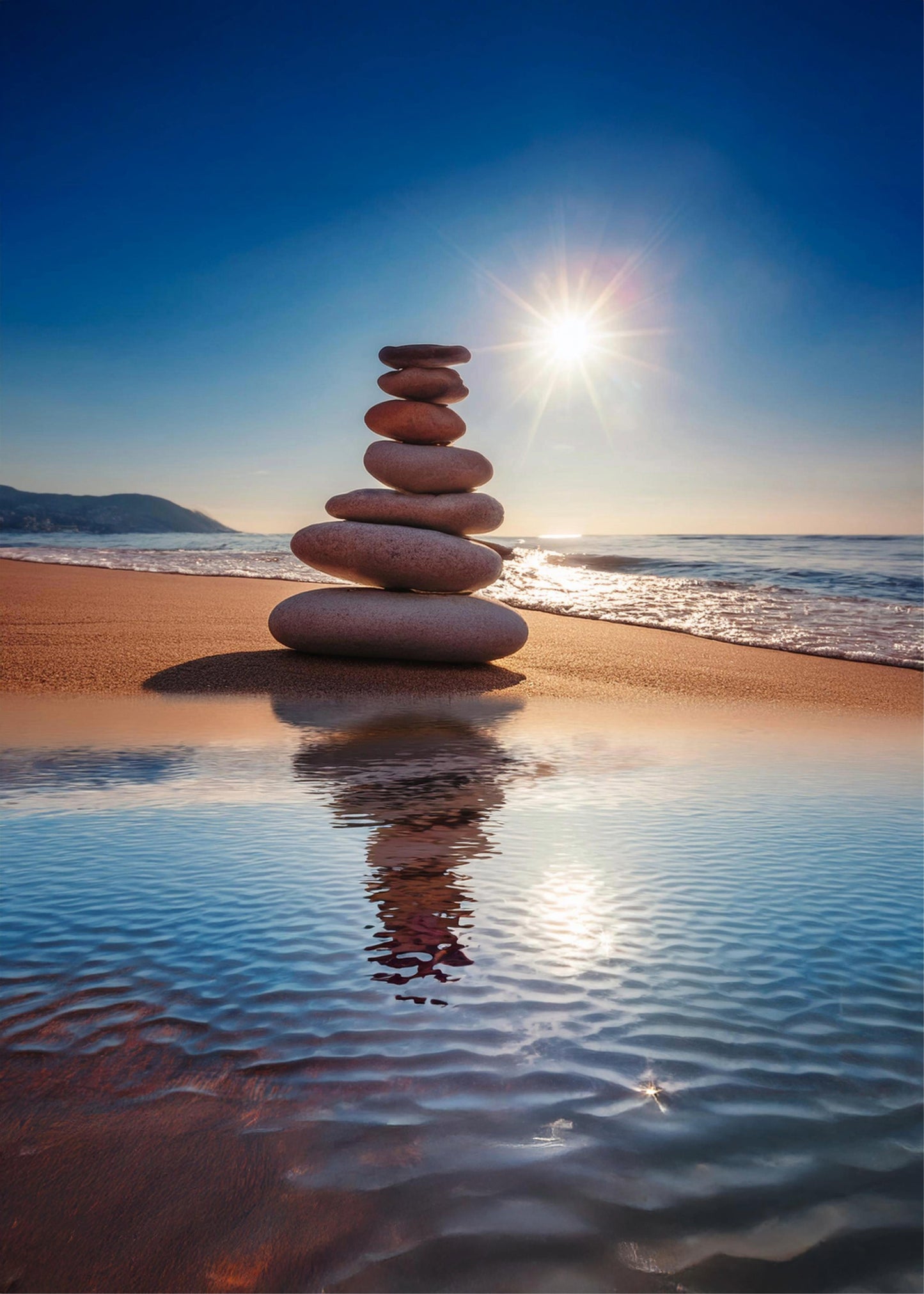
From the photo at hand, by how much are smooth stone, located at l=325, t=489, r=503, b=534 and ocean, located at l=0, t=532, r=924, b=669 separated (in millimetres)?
3854

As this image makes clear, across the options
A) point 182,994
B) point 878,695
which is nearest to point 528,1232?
point 182,994

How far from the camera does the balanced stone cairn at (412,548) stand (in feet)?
26.1

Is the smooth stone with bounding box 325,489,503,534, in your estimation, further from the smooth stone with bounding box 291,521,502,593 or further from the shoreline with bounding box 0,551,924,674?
the shoreline with bounding box 0,551,924,674

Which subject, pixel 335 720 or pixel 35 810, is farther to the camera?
pixel 335 720

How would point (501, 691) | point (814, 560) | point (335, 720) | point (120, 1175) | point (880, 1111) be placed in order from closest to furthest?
point (120, 1175) → point (880, 1111) → point (335, 720) → point (501, 691) → point (814, 560)

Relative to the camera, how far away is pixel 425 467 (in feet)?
28.0

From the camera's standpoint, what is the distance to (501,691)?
692 centimetres

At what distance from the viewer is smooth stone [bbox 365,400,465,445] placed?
8.61 metres

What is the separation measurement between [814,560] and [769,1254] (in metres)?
27.6

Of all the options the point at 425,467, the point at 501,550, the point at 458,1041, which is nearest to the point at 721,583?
the point at 501,550

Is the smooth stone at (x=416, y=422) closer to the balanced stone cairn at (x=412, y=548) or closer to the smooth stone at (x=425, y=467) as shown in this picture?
the balanced stone cairn at (x=412, y=548)

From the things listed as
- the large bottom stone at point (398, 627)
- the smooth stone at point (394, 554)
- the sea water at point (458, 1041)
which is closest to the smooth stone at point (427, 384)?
the smooth stone at point (394, 554)

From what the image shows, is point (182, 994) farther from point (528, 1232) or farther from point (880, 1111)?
point (880, 1111)

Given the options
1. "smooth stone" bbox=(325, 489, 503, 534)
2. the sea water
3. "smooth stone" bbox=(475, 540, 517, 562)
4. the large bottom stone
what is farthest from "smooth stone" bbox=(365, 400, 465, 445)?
the sea water
